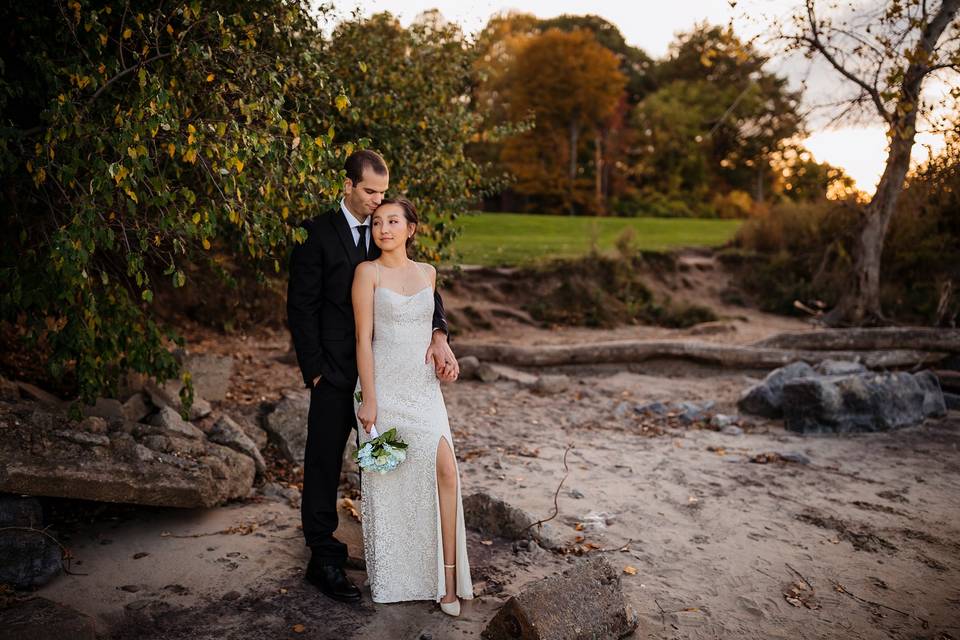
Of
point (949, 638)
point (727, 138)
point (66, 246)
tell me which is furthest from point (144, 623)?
point (727, 138)

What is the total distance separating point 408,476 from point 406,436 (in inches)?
9.4

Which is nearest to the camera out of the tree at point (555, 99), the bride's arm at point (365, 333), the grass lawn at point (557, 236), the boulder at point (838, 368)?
the bride's arm at point (365, 333)

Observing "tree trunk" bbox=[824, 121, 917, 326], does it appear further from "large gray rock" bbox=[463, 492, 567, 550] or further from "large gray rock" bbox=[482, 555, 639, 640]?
"large gray rock" bbox=[482, 555, 639, 640]

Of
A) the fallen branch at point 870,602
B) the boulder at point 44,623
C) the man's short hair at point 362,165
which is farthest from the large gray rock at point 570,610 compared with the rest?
the man's short hair at point 362,165

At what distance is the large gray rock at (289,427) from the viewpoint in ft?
21.7

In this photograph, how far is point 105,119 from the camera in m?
4.29

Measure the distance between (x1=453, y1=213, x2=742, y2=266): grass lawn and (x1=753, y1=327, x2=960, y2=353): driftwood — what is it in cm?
607

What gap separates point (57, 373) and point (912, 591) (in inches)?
223

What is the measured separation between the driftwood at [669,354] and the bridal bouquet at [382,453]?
7.22 m

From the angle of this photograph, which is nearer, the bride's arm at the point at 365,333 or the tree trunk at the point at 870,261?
the bride's arm at the point at 365,333

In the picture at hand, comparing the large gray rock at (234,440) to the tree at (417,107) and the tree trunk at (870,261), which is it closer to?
the tree at (417,107)

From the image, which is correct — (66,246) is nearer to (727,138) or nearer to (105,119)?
(105,119)

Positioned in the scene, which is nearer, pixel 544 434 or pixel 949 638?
pixel 949 638

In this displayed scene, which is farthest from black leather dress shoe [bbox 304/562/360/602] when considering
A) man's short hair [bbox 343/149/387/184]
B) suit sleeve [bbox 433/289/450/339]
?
man's short hair [bbox 343/149/387/184]
